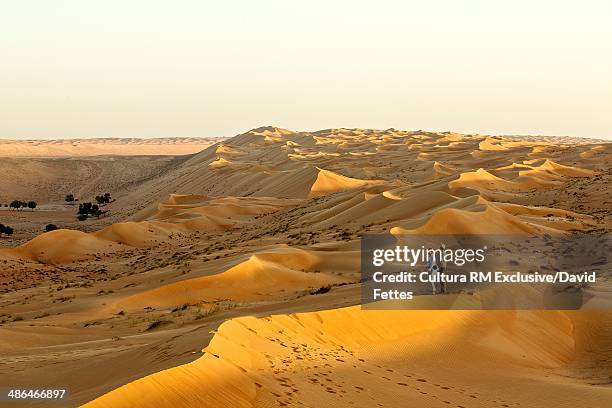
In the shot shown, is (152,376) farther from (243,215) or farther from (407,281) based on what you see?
(243,215)

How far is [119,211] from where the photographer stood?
60.2 m

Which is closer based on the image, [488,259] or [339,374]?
[339,374]

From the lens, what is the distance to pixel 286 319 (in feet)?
38.2

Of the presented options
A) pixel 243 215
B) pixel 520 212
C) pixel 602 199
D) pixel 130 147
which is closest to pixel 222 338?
pixel 520 212

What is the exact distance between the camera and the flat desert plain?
29.0 ft

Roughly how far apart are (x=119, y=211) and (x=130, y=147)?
128m

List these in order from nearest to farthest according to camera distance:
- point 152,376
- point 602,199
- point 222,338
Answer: point 152,376
point 222,338
point 602,199

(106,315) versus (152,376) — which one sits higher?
(152,376)

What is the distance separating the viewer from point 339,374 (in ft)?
31.4

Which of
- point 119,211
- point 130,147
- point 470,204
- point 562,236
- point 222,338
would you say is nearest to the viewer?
point 222,338

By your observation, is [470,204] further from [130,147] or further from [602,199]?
[130,147]

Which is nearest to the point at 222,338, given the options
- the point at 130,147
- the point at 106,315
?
the point at 106,315

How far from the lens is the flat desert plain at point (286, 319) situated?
29.0 feet

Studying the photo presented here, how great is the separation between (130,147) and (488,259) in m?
173
